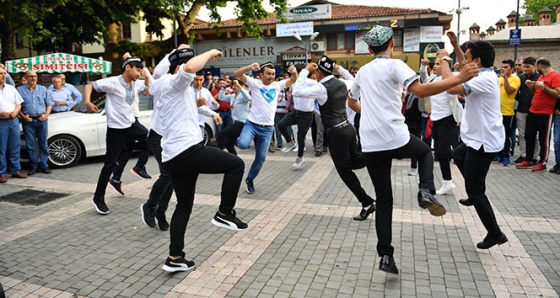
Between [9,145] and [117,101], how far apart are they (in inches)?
145

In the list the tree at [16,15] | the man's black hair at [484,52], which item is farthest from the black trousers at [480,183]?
the tree at [16,15]

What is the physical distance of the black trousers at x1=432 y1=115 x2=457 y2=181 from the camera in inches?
253

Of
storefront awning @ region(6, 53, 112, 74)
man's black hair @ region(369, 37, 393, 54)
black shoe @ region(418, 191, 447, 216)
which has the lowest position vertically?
black shoe @ region(418, 191, 447, 216)

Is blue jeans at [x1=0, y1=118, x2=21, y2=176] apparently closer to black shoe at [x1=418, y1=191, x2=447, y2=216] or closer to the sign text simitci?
black shoe at [x1=418, y1=191, x2=447, y2=216]

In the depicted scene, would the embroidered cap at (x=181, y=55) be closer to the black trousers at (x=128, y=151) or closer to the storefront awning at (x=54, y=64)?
the black trousers at (x=128, y=151)

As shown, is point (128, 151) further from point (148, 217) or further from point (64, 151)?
point (64, 151)

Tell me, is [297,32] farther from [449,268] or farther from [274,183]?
[449,268]

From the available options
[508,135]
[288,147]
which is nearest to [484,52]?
[508,135]

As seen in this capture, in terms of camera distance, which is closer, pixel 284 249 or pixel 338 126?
pixel 284 249

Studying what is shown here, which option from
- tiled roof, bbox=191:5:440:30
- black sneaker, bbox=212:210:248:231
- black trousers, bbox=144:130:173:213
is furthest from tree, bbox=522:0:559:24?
black sneaker, bbox=212:210:248:231

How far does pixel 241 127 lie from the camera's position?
24.4 feet

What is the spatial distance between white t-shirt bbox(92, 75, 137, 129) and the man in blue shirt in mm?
3503

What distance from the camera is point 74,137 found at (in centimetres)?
912

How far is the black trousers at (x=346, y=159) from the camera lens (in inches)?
208
